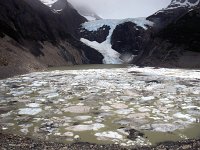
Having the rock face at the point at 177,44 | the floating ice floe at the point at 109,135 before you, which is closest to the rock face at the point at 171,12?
the rock face at the point at 177,44

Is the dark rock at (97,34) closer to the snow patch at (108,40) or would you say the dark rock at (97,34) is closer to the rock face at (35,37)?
the snow patch at (108,40)

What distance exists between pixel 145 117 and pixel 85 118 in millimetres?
2411

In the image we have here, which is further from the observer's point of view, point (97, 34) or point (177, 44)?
point (97, 34)

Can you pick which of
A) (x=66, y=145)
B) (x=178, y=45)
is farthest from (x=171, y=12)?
(x=66, y=145)

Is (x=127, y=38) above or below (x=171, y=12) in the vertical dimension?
below

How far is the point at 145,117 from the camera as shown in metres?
13.1

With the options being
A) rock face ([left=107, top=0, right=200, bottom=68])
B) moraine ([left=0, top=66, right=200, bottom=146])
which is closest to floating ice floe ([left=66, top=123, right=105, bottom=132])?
A: moraine ([left=0, top=66, right=200, bottom=146])

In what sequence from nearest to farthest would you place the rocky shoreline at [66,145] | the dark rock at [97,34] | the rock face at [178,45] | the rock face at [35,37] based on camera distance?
the rocky shoreline at [66,145] → the rock face at [35,37] → the rock face at [178,45] → the dark rock at [97,34]

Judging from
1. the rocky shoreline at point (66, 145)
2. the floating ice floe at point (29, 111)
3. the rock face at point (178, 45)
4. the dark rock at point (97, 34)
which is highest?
the dark rock at point (97, 34)

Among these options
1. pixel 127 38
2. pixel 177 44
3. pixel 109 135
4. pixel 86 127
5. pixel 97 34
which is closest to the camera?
pixel 109 135

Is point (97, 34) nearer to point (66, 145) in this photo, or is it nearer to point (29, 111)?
point (29, 111)

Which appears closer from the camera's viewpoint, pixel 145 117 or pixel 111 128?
pixel 111 128

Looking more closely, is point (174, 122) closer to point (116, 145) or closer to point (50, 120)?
point (116, 145)

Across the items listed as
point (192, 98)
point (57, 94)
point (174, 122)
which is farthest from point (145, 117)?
point (57, 94)
